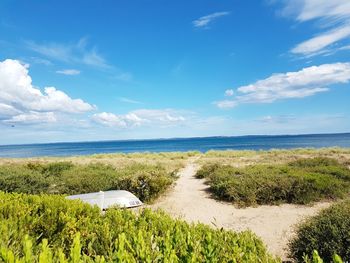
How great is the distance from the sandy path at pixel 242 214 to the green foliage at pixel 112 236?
13.9 feet

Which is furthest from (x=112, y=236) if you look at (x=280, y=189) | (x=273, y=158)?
(x=273, y=158)

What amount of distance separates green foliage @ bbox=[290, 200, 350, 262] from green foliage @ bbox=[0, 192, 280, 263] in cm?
323

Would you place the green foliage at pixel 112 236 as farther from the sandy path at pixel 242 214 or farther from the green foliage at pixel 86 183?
the green foliage at pixel 86 183

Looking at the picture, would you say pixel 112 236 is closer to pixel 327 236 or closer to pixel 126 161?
pixel 327 236

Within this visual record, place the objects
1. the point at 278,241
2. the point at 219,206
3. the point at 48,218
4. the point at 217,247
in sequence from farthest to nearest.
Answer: the point at 219,206
the point at 278,241
the point at 48,218
the point at 217,247

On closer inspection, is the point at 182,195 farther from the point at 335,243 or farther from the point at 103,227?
the point at 103,227

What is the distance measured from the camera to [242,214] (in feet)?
36.9

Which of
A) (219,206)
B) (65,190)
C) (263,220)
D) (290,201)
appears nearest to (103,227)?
(263,220)

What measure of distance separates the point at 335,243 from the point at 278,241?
2.55m

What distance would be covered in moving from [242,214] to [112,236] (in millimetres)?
8401

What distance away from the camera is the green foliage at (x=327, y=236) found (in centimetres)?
619

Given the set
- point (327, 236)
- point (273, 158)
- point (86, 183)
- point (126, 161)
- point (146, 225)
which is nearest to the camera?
point (146, 225)

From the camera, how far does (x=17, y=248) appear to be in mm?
3193

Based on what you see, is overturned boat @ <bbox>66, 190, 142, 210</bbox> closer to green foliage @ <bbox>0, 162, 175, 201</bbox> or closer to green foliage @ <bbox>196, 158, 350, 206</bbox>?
green foliage @ <bbox>0, 162, 175, 201</bbox>
